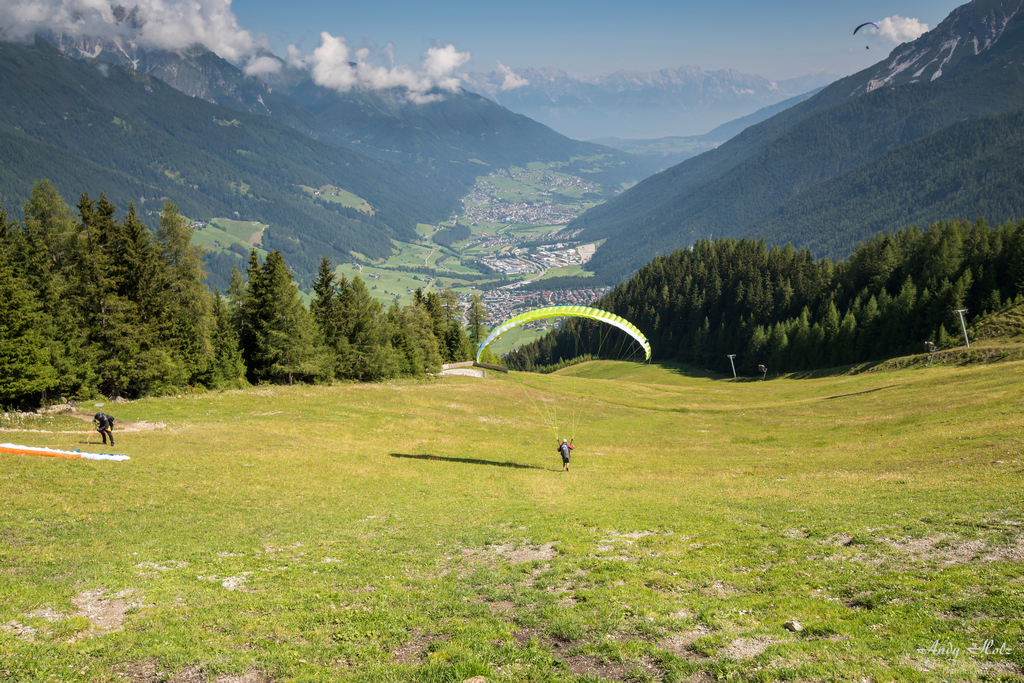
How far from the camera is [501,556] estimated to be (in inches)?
717

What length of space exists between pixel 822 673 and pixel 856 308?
112m

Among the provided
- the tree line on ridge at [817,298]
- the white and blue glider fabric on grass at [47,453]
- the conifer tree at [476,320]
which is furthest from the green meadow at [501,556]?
the conifer tree at [476,320]

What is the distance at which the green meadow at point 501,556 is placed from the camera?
10.5m

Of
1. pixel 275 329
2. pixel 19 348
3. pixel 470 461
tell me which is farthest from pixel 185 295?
pixel 470 461

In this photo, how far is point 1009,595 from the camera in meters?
11.3

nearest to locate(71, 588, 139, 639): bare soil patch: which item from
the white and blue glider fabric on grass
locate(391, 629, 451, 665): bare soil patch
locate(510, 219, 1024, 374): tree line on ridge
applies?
locate(391, 629, 451, 665): bare soil patch

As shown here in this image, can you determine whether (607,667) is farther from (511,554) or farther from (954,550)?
(954,550)

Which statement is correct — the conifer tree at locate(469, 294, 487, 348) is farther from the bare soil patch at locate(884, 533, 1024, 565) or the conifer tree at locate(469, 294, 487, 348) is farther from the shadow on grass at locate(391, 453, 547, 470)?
the bare soil patch at locate(884, 533, 1024, 565)

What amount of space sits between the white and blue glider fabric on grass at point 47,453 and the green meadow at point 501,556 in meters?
0.92

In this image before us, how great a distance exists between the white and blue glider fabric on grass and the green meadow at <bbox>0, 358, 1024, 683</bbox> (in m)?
0.92

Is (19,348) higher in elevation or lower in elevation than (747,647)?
higher

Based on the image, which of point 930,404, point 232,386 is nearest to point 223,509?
point 232,386

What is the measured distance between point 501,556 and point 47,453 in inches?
938

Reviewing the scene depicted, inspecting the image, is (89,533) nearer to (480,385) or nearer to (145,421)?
(145,421)
